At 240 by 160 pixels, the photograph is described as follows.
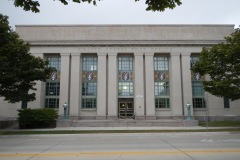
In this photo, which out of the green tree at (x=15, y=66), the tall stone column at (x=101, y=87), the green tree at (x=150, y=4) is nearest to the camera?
the green tree at (x=150, y=4)

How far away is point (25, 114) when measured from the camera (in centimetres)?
2934

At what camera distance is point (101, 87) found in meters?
39.0

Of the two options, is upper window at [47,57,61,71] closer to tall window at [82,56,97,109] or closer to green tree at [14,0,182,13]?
tall window at [82,56,97,109]

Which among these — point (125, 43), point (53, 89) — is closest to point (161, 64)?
point (125, 43)

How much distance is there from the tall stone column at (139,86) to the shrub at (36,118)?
1346 centimetres

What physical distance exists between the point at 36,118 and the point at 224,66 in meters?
21.9

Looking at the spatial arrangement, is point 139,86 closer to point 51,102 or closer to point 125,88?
point 125,88

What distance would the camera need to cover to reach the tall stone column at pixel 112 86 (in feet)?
126

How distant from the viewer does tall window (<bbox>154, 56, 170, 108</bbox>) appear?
130 feet

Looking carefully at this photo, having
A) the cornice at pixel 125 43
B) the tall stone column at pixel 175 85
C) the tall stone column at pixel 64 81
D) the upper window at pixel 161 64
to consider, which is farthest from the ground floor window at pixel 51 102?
the tall stone column at pixel 175 85

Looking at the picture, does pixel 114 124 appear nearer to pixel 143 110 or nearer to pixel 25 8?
pixel 143 110

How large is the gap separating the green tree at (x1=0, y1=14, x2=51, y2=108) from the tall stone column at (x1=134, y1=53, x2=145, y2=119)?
1569 cm

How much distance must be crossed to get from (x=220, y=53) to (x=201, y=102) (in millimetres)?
15530

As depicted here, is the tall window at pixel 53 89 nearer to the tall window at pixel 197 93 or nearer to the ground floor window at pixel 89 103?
the ground floor window at pixel 89 103
